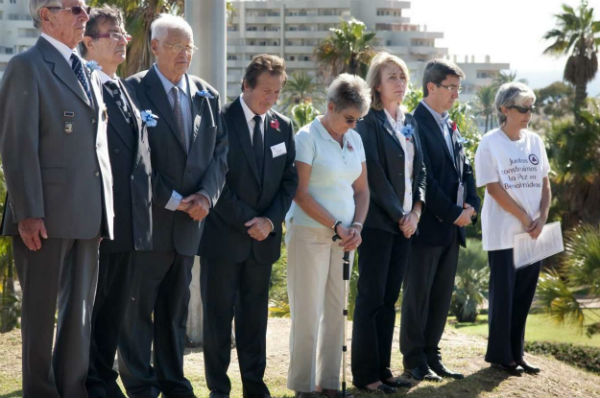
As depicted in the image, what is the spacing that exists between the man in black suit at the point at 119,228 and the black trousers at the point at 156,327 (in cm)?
12

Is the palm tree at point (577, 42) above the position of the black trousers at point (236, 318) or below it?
above

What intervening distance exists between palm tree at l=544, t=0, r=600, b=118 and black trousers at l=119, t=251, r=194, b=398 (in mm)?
31642

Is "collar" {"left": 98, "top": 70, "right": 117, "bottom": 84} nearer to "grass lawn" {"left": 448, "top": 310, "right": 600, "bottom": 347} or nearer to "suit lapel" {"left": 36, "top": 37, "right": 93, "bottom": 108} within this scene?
"suit lapel" {"left": 36, "top": 37, "right": 93, "bottom": 108}

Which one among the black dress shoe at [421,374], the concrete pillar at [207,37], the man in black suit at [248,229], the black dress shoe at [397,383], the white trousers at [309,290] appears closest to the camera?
the man in black suit at [248,229]

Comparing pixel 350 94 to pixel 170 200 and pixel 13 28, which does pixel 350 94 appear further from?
pixel 13 28

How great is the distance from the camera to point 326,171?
564cm

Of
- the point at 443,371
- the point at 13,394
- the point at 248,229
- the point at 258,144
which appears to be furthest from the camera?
the point at 443,371

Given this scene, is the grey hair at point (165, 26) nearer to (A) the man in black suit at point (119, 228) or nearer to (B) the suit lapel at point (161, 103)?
(B) the suit lapel at point (161, 103)

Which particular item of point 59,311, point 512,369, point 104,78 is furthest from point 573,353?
point 59,311

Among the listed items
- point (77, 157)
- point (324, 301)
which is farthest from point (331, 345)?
point (77, 157)

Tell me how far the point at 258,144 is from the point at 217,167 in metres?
0.42

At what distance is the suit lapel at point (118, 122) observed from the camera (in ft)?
16.1

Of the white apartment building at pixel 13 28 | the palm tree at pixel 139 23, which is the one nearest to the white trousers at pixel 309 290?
the white apartment building at pixel 13 28

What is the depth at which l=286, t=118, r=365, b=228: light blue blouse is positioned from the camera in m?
5.64
